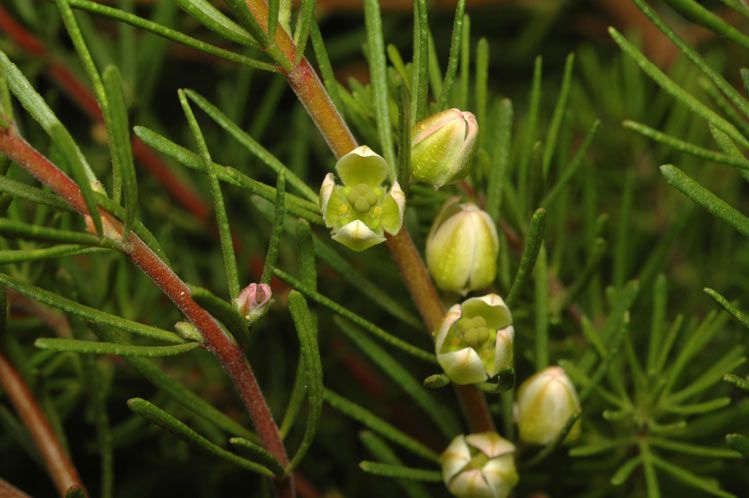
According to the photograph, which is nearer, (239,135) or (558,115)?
(239,135)

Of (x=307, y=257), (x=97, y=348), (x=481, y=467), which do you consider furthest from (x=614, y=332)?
(x=97, y=348)

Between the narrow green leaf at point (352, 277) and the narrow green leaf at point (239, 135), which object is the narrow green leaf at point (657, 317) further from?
the narrow green leaf at point (239, 135)

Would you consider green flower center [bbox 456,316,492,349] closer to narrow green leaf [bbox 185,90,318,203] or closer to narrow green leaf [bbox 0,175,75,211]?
narrow green leaf [bbox 185,90,318,203]

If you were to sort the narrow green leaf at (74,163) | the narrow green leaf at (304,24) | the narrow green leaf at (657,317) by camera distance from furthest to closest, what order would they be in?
the narrow green leaf at (657,317), the narrow green leaf at (304,24), the narrow green leaf at (74,163)

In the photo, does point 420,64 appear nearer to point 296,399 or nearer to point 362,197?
point 362,197

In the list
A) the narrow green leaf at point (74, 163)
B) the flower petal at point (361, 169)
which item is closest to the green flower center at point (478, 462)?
the flower petal at point (361, 169)
